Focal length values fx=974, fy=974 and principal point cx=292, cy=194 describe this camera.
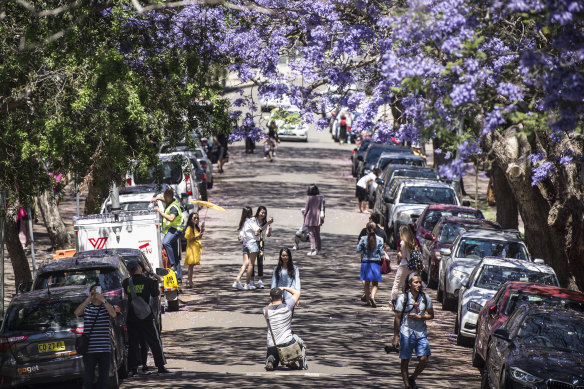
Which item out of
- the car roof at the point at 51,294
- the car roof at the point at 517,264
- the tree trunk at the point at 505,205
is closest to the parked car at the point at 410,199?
the tree trunk at the point at 505,205

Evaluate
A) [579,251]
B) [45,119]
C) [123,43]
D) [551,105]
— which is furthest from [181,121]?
A: [551,105]

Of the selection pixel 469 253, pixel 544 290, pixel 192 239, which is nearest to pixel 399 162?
pixel 469 253

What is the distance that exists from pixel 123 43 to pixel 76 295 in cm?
603

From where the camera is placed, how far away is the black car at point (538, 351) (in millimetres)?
11273

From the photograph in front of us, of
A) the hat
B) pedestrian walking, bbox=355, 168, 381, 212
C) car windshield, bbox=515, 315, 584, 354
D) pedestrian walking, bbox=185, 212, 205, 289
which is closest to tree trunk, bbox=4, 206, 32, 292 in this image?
pedestrian walking, bbox=185, 212, 205, 289

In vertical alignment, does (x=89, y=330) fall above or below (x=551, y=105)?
below

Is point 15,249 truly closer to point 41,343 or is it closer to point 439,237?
point 41,343

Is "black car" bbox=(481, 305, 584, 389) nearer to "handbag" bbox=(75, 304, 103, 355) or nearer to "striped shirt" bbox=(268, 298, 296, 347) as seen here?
"striped shirt" bbox=(268, 298, 296, 347)

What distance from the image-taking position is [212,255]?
83.8 feet

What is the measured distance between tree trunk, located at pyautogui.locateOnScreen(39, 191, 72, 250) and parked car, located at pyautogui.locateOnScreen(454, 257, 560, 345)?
10.3 meters

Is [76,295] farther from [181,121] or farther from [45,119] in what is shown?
[181,121]

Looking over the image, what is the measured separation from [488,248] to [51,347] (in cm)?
1023

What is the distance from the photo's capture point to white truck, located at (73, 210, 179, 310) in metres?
18.9

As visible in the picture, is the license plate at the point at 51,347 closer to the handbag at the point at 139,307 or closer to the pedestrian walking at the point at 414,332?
the handbag at the point at 139,307
